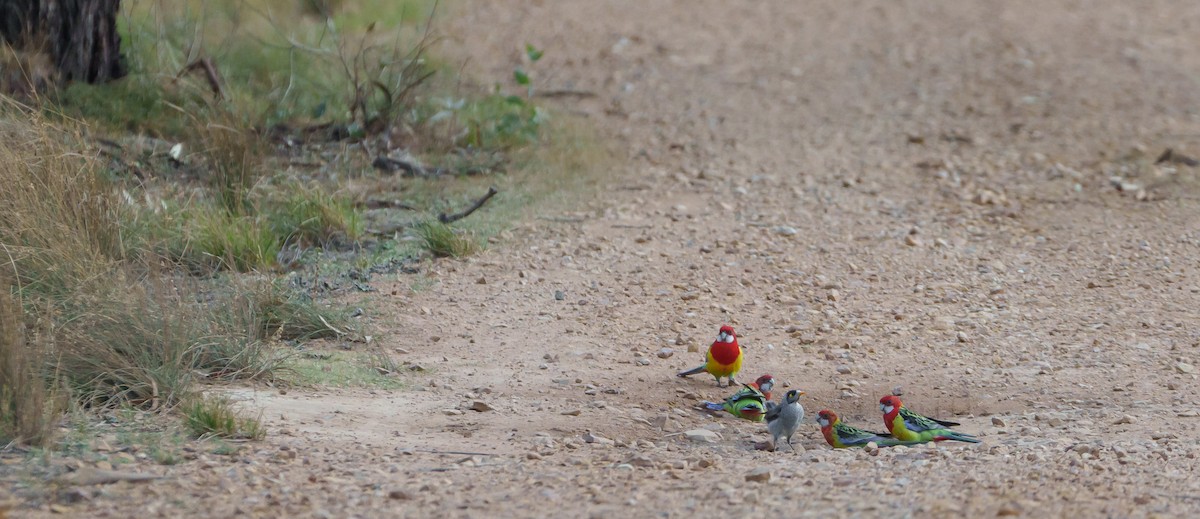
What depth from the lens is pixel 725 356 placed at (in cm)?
431

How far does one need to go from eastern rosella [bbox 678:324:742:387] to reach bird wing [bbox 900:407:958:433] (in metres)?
0.68

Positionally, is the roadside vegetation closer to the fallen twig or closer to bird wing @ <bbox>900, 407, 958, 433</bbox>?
the fallen twig

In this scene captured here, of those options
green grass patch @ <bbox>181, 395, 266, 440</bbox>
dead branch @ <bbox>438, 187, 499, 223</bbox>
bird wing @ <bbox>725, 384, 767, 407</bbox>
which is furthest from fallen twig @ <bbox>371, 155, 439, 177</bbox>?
green grass patch @ <bbox>181, 395, 266, 440</bbox>

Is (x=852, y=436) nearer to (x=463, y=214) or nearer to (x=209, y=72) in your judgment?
(x=463, y=214)

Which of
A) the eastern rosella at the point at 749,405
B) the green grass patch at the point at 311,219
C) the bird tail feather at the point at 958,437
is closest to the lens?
the bird tail feather at the point at 958,437

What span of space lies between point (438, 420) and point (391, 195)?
286 cm

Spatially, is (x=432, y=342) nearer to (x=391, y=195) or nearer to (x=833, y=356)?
(x=833, y=356)

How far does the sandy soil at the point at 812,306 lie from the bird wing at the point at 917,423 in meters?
0.13

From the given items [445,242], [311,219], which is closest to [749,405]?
[445,242]

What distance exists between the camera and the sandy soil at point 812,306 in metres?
3.33

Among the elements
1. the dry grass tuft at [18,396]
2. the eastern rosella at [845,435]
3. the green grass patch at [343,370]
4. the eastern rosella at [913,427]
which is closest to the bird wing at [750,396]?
the eastern rosella at [845,435]

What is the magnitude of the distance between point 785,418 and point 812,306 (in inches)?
59.6

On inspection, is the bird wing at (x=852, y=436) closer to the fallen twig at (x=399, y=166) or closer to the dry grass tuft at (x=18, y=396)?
the dry grass tuft at (x=18, y=396)

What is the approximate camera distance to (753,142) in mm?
8055
